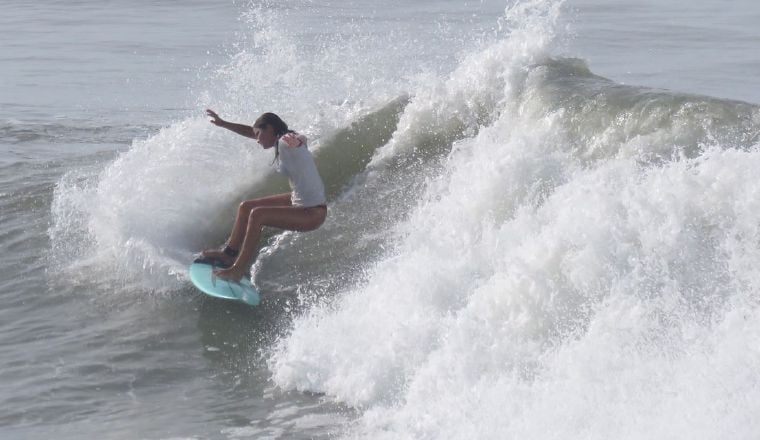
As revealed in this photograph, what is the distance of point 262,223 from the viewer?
28.4 feet

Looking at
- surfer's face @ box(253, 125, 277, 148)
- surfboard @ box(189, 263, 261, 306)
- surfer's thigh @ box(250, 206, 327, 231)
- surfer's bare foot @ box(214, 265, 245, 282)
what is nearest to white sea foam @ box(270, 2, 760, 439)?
surfer's thigh @ box(250, 206, 327, 231)

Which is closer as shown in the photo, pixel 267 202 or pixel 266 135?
pixel 266 135

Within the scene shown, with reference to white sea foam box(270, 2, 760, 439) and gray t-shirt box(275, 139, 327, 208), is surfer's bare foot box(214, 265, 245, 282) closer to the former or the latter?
gray t-shirt box(275, 139, 327, 208)

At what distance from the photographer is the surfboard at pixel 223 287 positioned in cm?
859

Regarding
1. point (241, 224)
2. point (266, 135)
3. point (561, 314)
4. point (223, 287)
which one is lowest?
point (223, 287)

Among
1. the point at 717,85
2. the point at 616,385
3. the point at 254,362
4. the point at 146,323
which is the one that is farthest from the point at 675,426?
the point at 717,85

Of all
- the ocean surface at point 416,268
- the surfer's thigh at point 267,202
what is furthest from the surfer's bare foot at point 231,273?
the surfer's thigh at point 267,202

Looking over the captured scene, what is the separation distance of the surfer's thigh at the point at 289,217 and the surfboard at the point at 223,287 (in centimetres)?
55

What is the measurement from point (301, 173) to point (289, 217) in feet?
1.23

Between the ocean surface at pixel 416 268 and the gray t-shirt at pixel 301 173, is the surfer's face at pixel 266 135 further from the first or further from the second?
the ocean surface at pixel 416 268

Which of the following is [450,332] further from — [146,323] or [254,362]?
[146,323]

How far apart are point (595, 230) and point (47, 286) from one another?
5.01 meters

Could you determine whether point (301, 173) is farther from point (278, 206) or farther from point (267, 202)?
point (267, 202)

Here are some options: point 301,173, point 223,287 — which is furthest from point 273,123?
point 223,287
